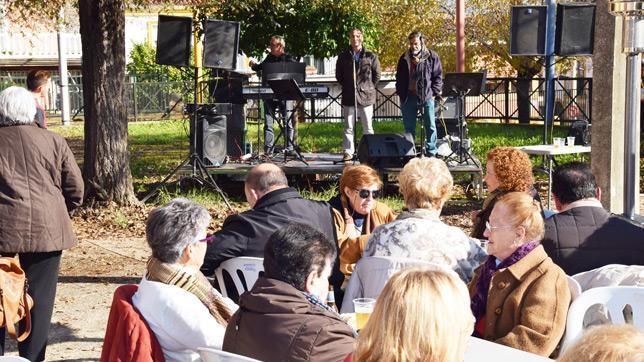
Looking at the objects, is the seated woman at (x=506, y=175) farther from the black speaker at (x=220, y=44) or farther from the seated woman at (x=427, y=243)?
the black speaker at (x=220, y=44)

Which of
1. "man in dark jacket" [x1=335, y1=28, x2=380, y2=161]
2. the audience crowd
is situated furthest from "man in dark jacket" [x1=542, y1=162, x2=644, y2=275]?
"man in dark jacket" [x1=335, y1=28, x2=380, y2=161]

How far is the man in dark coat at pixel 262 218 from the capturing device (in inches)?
196

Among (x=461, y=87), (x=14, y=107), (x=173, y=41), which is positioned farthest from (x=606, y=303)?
(x=461, y=87)

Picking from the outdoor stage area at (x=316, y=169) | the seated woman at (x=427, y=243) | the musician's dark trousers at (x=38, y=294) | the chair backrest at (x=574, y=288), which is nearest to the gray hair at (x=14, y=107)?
the musician's dark trousers at (x=38, y=294)

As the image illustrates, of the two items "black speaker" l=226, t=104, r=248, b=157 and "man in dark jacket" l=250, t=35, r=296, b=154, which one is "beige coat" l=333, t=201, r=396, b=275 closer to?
"man in dark jacket" l=250, t=35, r=296, b=154

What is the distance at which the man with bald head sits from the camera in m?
4.98

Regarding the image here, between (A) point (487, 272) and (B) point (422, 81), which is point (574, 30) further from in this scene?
(A) point (487, 272)

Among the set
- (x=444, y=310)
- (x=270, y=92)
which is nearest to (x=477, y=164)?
(x=270, y=92)

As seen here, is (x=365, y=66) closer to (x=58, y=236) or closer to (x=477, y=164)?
Result: (x=477, y=164)

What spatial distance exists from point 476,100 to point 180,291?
25687 mm

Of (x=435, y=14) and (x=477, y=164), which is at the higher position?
(x=435, y=14)

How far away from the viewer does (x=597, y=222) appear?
4867 mm

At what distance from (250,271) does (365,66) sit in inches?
333

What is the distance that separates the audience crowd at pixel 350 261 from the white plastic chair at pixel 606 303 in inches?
2.7
